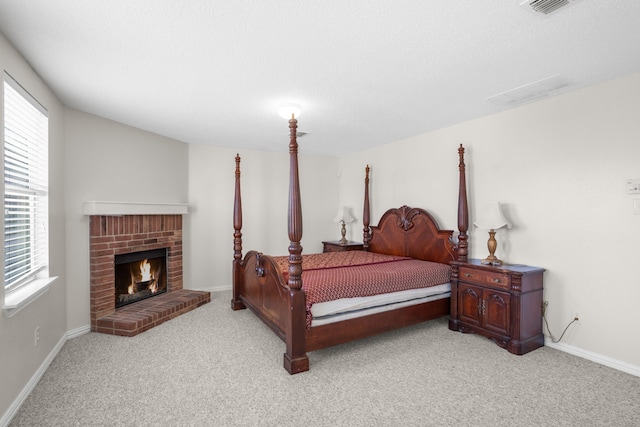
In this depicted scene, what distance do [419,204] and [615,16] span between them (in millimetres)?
2778

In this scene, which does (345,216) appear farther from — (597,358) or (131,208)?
(597,358)

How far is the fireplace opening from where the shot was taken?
376 cm

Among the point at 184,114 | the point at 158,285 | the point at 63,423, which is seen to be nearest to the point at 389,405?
the point at 63,423

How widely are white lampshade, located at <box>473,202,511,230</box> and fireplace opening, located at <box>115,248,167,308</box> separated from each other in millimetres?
3935

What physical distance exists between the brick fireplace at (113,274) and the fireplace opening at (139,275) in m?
0.08

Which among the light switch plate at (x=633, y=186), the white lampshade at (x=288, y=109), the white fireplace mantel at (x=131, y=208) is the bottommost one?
the white fireplace mantel at (x=131, y=208)

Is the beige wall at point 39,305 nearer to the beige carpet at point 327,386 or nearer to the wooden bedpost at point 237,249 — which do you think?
the beige carpet at point 327,386

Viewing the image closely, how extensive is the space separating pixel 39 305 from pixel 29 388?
0.58m

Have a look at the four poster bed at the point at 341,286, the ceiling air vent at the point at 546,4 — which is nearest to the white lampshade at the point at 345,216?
the four poster bed at the point at 341,286

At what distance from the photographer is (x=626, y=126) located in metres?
2.52

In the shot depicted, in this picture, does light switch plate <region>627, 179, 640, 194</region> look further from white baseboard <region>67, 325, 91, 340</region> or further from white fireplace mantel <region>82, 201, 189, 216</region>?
white baseboard <region>67, 325, 91, 340</region>

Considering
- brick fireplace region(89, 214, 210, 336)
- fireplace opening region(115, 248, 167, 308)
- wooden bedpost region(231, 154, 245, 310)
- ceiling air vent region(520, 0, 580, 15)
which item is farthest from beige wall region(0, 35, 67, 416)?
ceiling air vent region(520, 0, 580, 15)

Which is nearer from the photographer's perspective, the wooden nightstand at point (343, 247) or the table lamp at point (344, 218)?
the wooden nightstand at point (343, 247)

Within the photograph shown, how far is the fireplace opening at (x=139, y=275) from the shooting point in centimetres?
376
